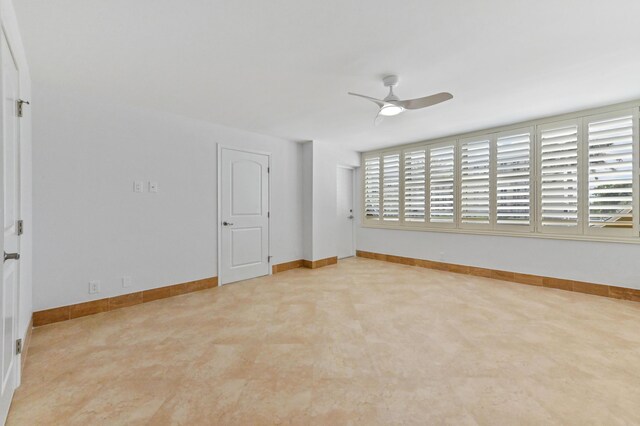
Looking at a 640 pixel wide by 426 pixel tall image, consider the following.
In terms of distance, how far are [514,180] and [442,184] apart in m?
1.05

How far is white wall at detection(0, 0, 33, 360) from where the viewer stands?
208 cm

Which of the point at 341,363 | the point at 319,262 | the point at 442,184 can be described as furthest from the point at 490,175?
the point at 341,363

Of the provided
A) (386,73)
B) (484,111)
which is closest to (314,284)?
(386,73)

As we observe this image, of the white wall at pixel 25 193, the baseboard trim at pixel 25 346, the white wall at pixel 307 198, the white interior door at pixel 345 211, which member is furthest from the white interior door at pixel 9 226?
the white interior door at pixel 345 211

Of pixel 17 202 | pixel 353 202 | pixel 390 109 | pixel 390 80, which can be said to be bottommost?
pixel 17 202

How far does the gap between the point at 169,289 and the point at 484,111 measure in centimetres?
449

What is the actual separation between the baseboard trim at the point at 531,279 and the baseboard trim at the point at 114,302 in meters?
3.48

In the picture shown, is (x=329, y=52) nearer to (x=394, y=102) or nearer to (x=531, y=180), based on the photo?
(x=394, y=102)

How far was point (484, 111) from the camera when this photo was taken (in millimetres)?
3584

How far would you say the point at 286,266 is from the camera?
5.00 meters

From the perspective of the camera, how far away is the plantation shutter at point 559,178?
371cm

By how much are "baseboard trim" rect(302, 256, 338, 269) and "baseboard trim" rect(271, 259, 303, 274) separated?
107 mm

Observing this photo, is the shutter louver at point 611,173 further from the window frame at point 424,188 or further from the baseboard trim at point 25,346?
the baseboard trim at point 25,346

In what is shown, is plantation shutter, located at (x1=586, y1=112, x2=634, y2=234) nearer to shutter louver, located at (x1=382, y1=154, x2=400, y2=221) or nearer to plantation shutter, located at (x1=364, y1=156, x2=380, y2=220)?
shutter louver, located at (x1=382, y1=154, x2=400, y2=221)
